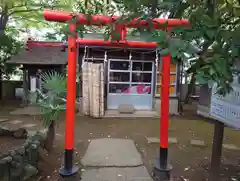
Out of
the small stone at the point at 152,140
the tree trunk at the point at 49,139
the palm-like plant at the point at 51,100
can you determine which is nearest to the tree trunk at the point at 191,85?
the small stone at the point at 152,140

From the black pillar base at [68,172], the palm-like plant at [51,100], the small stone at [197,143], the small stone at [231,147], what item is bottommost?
the small stone at [231,147]

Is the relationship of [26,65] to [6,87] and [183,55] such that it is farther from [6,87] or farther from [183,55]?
[183,55]

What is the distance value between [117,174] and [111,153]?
89 centimetres

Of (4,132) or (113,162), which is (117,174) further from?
(4,132)

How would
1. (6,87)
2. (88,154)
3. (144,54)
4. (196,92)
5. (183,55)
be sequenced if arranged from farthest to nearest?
(196,92), (6,87), (144,54), (88,154), (183,55)

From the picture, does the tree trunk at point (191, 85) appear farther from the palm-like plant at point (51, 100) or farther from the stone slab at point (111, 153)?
the palm-like plant at point (51, 100)

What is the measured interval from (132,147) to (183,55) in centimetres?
401

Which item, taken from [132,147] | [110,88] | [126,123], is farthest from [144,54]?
[132,147]

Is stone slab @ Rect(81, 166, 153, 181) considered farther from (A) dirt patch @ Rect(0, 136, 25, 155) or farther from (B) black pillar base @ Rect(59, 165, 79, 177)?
(A) dirt patch @ Rect(0, 136, 25, 155)

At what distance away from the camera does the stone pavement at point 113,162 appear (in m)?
3.38

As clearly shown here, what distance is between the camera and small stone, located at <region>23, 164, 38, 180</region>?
10.1ft

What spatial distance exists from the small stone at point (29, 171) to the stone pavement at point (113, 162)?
744mm

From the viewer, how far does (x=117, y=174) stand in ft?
11.4

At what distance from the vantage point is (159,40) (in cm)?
107
